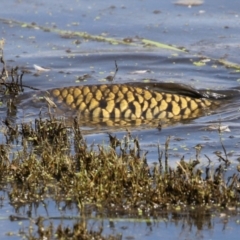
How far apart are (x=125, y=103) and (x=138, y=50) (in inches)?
114

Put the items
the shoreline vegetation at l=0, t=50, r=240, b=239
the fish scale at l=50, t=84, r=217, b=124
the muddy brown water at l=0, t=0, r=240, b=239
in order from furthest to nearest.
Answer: the fish scale at l=50, t=84, r=217, b=124
the muddy brown water at l=0, t=0, r=240, b=239
the shoreline vegetation at l=0, t=50, r=240, b=239

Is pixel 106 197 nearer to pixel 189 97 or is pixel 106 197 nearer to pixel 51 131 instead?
pixel 51 131

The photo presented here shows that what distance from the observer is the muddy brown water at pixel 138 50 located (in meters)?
8.20

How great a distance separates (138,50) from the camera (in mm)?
11516

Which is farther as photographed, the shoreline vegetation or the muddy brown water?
the muddy brown water

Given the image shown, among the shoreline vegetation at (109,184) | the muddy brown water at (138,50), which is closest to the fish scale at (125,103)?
the muddy brown water at (138,50)

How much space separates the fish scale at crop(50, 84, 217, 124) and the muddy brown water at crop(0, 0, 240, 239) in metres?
0.26

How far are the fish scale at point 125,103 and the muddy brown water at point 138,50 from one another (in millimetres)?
260

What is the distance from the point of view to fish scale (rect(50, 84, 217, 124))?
342 inches

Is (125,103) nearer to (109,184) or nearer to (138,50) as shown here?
(109,184)

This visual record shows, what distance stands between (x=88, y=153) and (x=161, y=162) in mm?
550

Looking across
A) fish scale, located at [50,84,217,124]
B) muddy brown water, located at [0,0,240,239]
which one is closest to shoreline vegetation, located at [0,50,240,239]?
muddy brown water, located at [0,0,240,239]

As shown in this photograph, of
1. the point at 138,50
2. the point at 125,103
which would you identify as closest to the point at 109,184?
the point at 125,103

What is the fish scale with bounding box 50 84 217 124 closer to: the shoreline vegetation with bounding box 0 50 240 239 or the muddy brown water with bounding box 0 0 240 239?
the muddy brown water with bounding box 0 0 240 239
